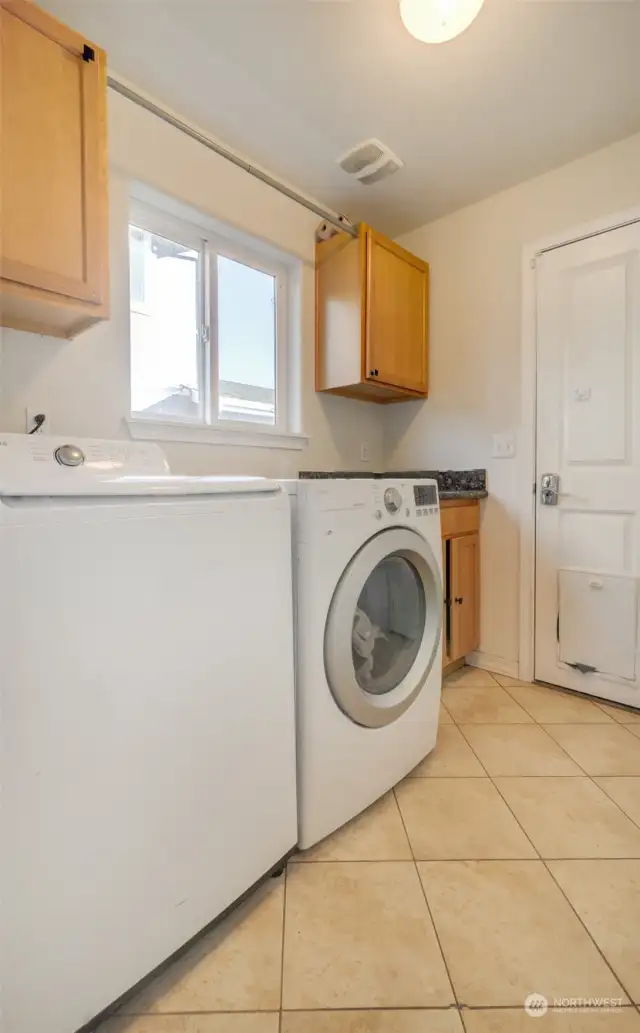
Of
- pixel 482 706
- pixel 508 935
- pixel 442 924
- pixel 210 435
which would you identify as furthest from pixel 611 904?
pixel 210 435

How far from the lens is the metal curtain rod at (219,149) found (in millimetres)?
1324

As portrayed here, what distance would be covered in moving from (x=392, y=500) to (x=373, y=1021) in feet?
3.25

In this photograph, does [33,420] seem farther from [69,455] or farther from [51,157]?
[51,157]

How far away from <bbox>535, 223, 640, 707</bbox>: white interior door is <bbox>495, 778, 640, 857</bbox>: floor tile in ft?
2.31

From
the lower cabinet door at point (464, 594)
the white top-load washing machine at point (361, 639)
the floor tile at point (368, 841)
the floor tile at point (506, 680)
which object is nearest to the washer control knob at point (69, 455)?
the white top-load washing machine at point (361, 639)

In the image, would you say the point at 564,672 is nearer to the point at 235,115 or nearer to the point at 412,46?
the point at 412,46

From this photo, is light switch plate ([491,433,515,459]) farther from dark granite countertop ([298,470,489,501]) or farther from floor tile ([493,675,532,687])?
floor tile ([493,675,532,687])

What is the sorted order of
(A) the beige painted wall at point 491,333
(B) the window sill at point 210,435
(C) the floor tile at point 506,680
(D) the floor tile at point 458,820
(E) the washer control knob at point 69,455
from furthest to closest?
(C) the floor tile at point 506,680 → (A) the beige painted wall at point 491,333 → (B) the window sill at point 210,435 → (E) the washer control knob at point 69,455 → (D) the floor tile at point 458,820

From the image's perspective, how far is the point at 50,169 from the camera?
1096mm

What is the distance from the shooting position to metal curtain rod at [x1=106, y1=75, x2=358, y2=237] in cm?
132

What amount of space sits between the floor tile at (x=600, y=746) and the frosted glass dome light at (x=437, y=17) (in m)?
2.19

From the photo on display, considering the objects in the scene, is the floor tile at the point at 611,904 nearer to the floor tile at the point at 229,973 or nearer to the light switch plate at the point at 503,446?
the floor tile at the point at 229,973

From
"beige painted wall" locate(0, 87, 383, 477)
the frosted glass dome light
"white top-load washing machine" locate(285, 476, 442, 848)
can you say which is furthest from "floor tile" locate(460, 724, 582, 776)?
the frosted glass dome light

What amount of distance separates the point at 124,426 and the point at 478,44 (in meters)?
1.65
